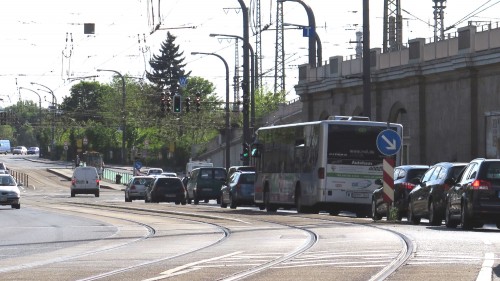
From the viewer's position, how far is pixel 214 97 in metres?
173

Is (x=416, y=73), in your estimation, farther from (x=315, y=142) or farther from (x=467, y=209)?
(x=467, y=209)

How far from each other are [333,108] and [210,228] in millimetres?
39252

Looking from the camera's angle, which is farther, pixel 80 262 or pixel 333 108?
pixel 333 108

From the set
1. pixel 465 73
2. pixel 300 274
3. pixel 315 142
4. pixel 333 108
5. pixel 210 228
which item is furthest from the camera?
pixel 333 108

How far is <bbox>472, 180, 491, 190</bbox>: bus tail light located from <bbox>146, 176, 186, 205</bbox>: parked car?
3246 centimetres

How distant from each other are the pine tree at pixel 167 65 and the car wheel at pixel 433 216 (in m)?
131

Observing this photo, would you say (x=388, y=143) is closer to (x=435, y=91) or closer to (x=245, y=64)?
(x=435, y=91)

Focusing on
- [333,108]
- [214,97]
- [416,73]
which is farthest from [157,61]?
[416,73]

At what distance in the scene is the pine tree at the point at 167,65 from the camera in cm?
16150

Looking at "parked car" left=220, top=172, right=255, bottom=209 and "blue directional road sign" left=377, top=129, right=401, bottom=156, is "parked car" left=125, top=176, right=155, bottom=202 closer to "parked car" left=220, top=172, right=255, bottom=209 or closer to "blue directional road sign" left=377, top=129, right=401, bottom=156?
"parked car" left=220, top=172, right=255, bottom=209

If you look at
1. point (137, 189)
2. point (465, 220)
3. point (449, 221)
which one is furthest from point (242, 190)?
point (465, 220)

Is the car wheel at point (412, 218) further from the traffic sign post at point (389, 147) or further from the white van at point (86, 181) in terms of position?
the white van at point (86, 181)

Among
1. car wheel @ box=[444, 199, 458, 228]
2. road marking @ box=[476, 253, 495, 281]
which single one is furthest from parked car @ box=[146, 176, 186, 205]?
road marking @ box=[476, 253, 495, 281]

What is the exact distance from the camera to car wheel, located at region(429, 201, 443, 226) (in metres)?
29.9
